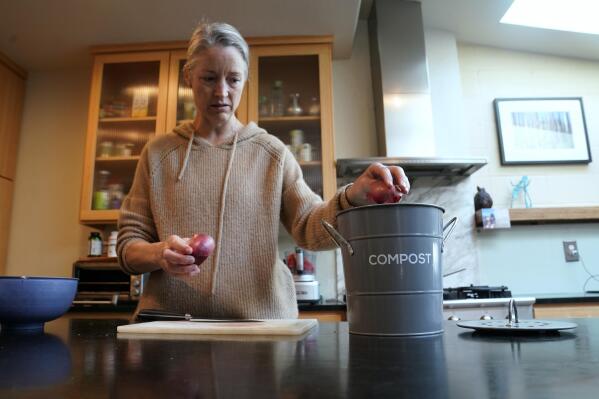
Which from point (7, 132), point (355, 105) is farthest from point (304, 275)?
point (7, 132)

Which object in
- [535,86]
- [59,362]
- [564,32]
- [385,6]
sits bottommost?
[59,362]

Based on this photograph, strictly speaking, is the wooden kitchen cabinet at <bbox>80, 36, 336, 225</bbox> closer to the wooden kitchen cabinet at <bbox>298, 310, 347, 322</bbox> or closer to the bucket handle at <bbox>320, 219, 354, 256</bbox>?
the wooden kitchen cabinet at <bbox>298, 310, 347, 322</bbox>

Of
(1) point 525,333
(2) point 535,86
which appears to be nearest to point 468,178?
(2) point 535,86

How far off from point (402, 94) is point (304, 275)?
1.08 meters

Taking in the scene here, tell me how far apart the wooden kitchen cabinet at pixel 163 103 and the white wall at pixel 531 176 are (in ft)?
2.92

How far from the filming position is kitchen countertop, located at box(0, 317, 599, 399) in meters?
0.27

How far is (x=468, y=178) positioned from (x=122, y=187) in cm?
186

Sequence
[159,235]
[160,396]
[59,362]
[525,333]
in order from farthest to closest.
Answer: [159,235] → [525,333] → [59,362] → [160,396]

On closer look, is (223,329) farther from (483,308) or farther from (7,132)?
(7,132)

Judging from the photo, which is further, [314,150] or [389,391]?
[314,150]

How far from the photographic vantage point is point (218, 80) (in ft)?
3.30

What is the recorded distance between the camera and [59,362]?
0.39 m

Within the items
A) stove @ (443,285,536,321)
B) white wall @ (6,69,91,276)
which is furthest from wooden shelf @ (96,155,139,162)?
stove @ (443,285,536,321)

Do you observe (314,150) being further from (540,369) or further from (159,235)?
(540,369)
